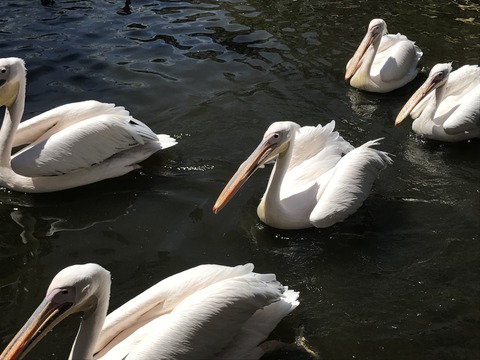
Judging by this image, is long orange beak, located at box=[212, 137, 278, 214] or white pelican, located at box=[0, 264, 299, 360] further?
long orange beak, located at box=[212, 137, 278, 214]

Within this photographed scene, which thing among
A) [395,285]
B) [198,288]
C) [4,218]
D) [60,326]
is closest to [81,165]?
[4,218]

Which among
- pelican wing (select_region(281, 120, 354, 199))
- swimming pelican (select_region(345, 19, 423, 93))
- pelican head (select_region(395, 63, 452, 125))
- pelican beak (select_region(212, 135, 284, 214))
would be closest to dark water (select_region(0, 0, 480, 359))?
swimming pelican (select_region(345, 19, 423, 93))

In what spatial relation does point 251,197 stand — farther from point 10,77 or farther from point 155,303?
point 10,77

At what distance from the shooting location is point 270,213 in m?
4.30

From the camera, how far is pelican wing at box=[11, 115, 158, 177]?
468cm

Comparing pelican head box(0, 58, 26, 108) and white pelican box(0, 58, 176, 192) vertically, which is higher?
pelican head box(0, 58, 26, 108)

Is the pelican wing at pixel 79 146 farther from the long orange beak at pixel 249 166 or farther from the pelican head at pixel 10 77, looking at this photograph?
the long orange beak at pixel 249 166

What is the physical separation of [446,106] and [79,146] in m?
3.26

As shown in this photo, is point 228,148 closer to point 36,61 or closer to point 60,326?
point 60,326

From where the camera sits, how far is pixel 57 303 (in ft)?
9.02

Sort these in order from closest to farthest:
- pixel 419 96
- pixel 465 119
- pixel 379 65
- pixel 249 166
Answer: pixel 249 166, pixel 465 119, pixel 419 96, pixel 379 65

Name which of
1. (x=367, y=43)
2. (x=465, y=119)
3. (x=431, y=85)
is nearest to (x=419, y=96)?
(x=431, y=85)

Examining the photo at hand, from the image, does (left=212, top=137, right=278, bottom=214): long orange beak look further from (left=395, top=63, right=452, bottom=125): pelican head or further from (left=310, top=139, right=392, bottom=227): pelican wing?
(left=395, top=63, right=452, bottom=125): pelican head

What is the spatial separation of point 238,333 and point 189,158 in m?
2.34
